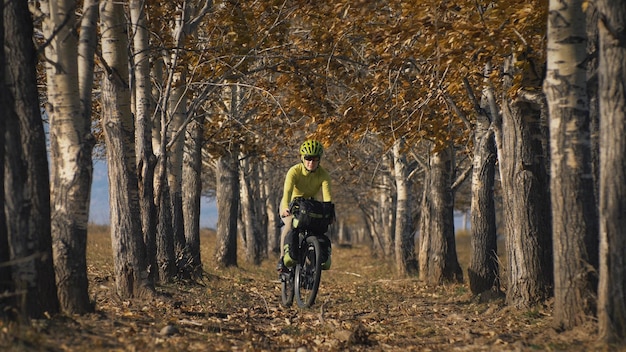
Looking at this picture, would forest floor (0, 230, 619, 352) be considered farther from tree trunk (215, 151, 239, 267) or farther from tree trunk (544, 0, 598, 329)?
tree trunk (215, 151, 239, 267)

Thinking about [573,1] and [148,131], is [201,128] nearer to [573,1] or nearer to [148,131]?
[148,131]

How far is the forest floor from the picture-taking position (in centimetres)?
775

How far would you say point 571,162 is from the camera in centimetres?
852

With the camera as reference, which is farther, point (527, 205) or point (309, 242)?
point (309, 242)

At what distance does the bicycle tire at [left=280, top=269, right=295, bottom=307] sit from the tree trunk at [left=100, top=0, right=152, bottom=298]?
2.03 meters

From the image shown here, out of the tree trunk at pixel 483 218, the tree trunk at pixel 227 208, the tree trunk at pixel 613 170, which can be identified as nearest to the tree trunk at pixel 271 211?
the tree trunk at pixel 227 208

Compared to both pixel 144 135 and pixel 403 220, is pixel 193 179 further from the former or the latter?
pixel 144 135

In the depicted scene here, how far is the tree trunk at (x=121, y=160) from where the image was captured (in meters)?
11.9

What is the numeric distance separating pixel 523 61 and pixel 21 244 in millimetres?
6932

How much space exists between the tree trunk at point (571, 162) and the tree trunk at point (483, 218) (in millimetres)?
7456

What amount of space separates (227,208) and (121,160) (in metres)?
15.6

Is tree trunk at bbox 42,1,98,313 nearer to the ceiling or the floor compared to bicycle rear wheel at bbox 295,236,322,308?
nearer to the ceiling

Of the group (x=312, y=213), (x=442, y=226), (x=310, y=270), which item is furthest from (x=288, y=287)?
(x=442, y=226)

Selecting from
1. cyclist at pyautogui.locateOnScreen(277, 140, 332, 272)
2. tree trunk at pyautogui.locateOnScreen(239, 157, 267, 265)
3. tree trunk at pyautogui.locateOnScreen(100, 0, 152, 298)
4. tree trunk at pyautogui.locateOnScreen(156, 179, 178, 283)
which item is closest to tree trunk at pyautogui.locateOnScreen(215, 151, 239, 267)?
tree trunk at pyautogui.locateOnScreen(239, 157, 267, 265)
